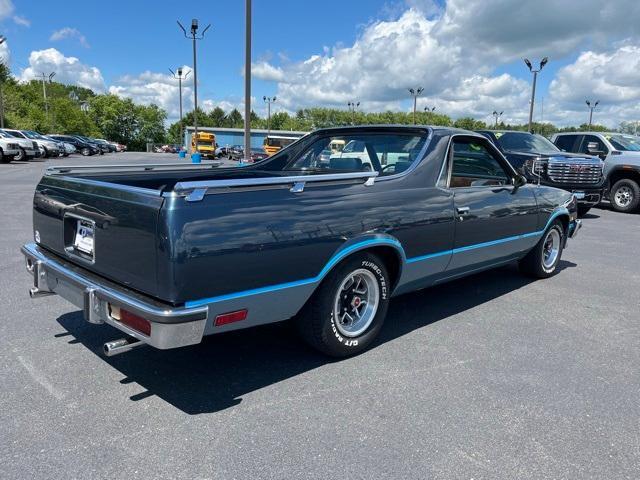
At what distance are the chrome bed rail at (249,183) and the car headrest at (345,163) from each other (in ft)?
3.42

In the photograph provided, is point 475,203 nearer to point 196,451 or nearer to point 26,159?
point 196,451

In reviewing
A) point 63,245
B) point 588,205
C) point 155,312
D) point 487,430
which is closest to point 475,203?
point 487,430

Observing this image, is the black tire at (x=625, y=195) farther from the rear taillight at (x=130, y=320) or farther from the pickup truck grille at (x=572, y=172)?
the rear taillight at (x=130, y=320)

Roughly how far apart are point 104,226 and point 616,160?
1354cm

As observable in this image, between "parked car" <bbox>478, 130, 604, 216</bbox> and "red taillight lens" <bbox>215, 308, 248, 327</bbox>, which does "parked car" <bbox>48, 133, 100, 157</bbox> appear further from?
"red taillight lens" <bbox>215, 308, 248, 327</bbox>

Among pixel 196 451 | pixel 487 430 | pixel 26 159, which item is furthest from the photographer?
pixel 26 159

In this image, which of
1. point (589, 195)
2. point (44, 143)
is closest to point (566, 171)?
point (589, 195)

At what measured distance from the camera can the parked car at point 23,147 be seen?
26553 mm

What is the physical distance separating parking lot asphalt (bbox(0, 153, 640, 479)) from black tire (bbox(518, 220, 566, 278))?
3.79 ft

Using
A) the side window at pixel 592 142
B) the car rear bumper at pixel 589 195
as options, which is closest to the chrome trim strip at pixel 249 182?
the car rear bumper at pixel 589 195

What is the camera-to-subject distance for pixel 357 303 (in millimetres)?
3824

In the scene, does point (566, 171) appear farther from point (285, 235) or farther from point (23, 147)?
point (23, 147)

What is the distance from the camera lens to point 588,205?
1166cm

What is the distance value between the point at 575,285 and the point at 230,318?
4.60 meters
